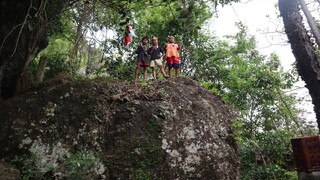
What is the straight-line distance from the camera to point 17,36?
5.11 metres

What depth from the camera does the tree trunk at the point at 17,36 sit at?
5016 millimetres

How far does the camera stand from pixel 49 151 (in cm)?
487

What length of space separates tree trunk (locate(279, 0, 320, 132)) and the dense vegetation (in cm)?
146

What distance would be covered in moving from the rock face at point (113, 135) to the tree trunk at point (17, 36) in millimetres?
466

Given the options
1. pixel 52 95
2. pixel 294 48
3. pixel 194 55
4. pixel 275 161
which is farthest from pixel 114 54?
pixel 294 48

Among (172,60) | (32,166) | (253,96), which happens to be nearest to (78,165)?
(32,166)

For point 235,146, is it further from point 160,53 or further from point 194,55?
point 194,55

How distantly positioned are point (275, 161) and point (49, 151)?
6732 millimetres

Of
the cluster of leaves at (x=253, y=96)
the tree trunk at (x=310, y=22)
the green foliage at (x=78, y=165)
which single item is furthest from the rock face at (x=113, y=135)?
the tree trunk at (x=310, y=22)

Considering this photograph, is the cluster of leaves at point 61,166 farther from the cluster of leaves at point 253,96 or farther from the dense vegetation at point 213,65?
the cluster of leaves at point 253,96

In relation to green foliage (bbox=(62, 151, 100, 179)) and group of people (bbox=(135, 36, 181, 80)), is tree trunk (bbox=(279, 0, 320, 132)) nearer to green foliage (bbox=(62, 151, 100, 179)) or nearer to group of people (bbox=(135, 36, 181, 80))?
green foliage (bbox=(62, 151, 100, 179))

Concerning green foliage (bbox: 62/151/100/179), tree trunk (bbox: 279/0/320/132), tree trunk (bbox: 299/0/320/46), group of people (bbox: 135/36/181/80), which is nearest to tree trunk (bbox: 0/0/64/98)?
green foliage (bbox: 62/151/100/179)

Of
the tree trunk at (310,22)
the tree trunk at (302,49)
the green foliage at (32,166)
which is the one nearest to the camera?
the tree trunk at (302,49)

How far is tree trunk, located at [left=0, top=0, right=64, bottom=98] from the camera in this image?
→ 16.5 ft
